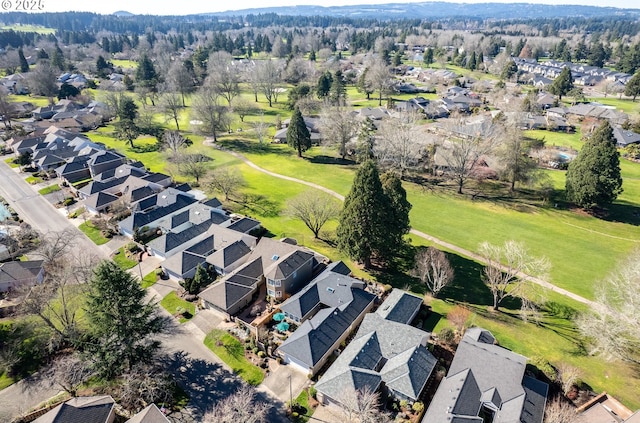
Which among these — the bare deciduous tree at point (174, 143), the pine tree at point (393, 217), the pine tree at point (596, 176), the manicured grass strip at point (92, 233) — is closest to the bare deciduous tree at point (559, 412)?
the pine tree at point (393, 217)

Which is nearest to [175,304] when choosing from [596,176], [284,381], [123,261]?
[123,261]

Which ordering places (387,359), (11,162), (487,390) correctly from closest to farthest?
(487,390) → (387,359) → (11,162)

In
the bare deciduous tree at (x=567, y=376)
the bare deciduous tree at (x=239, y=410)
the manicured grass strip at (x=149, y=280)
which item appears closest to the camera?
the bare deciduous tree at (x=239, y=410)

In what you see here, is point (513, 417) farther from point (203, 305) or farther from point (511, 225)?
point (511, 225)

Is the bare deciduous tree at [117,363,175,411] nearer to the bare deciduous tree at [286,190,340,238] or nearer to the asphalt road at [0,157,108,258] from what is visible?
the asphalt road at [0,157,108,258]

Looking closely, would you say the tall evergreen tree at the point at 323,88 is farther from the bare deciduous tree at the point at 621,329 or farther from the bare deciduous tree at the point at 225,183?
the bare deciduous tree at the point at 621,329

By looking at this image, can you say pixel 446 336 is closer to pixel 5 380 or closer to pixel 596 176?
pixel 5 380

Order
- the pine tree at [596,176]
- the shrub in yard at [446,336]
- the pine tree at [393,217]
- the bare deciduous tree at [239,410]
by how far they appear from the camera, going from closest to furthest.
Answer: the bare deciduous tree at [239,410], the shrub in yard at [446,336], the pine tree at [393,217], the pine tree at [596,176]
